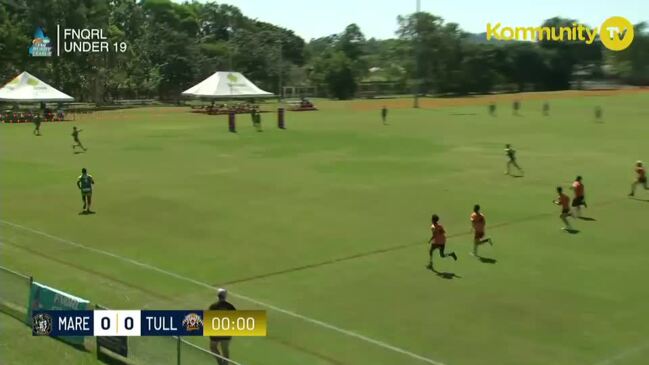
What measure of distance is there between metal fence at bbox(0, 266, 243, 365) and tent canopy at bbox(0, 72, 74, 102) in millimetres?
63871

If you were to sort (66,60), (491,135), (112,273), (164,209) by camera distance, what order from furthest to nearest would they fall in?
(66,60) < (491,135) < (164,209) < (112,273)

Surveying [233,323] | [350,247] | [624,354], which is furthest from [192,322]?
[350,247]

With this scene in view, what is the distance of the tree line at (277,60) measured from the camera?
9462 centimetres

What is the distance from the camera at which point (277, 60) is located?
126625mm

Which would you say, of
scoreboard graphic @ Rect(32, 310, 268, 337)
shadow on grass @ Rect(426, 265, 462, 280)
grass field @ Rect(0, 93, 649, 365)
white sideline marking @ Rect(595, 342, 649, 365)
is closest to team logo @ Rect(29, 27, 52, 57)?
grass field @ Rect(0, 93, 649, 365)

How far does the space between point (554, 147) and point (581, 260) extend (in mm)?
27644

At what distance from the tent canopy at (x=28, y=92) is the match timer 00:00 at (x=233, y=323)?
6767cm

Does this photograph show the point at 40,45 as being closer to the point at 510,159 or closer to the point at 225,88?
the point at 225,88

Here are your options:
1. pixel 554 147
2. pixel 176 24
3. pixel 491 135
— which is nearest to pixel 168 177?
pixel 554 147

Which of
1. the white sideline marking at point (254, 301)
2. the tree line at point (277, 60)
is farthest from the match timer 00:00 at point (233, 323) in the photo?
the tree line at point (277, 60)

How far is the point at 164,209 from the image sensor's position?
25906 millimetres

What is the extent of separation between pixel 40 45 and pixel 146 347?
8783cm

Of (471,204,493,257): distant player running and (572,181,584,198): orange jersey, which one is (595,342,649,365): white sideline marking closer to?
(471,204,493,257): distant player running

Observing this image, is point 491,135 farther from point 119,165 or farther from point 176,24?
point 176,24
